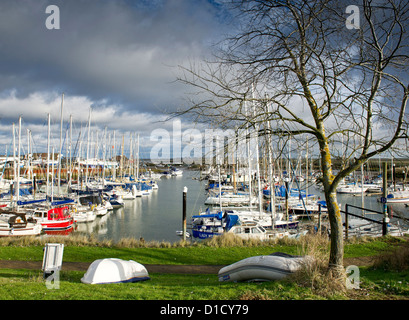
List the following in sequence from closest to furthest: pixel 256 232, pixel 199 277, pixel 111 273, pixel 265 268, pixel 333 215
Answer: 1. pixel 333 215
2. pixel 265 268
3. pixel 111 273
4. pixel 199 277
5. pixel 256 232

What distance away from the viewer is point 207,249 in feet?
44.8

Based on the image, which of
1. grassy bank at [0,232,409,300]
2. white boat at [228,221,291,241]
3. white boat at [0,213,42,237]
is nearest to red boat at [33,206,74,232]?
white boat at [0,213,42,237]

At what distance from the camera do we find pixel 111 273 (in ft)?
26.1

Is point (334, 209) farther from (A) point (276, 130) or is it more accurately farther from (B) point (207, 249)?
(B) point (207, 249)

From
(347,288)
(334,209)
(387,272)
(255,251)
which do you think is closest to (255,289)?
(347,288)

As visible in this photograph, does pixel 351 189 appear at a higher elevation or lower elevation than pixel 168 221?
higher

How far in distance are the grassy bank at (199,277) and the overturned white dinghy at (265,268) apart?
329 mm

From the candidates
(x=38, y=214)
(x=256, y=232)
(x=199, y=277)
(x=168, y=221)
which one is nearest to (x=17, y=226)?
(x=38, y=214)

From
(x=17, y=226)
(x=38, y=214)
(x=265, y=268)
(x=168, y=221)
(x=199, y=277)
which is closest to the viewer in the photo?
(x=265, y=268)

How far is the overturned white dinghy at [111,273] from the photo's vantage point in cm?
Answer: 779

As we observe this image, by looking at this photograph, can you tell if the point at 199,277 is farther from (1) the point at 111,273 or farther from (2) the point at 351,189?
(2) the point at 351,189

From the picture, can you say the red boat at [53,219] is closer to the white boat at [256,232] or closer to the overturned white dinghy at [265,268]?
the white boat at [256,232]

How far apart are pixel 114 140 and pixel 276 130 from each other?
67.2 metres

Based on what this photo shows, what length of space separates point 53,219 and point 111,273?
22.3 metres
